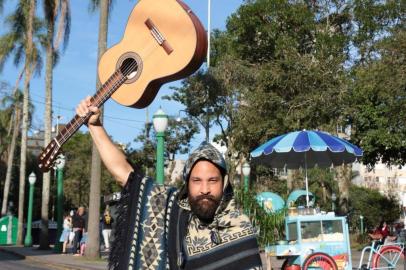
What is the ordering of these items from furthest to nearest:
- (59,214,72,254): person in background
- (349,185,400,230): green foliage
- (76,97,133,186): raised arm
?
1. (349,185,400,230): green foliage
2. (59,214,72,254): person in background
3. (76,97,133,186): raised arm

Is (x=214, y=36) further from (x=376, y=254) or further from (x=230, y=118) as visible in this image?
(x=376, y=254)

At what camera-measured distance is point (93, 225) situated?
59.1 feet

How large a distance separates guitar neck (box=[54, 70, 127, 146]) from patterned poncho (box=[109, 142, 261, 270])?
525 millimetres

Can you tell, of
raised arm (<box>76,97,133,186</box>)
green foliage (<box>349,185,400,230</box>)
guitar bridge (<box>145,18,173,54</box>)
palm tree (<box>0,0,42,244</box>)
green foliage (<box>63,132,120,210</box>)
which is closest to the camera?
raised arm (<box>76,97,133,186</box>)

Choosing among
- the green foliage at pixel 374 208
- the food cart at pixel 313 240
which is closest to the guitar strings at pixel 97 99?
the food cart at pixel 313 240

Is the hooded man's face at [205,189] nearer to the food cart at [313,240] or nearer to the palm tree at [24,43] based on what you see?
the food cart at [313,240]

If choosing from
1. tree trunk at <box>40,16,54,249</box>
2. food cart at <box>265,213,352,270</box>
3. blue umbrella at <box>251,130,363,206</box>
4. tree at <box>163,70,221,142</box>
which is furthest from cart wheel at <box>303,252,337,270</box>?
tree at <box>163,70,221,142</box>

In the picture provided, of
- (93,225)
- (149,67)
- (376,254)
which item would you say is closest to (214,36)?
(93,225)

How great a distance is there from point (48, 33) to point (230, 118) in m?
9.60

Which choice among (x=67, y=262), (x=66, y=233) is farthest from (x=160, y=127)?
(x=66, y=233)

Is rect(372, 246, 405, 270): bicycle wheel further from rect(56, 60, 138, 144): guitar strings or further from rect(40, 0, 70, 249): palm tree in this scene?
rect(40, 0, 70, 249): palm tree

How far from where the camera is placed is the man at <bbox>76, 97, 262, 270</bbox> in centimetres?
242

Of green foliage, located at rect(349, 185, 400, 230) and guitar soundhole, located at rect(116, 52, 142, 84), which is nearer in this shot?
guitar soundhole, located at rect(116, 52, 142, 84)

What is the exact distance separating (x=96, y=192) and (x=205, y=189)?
1551 cm
